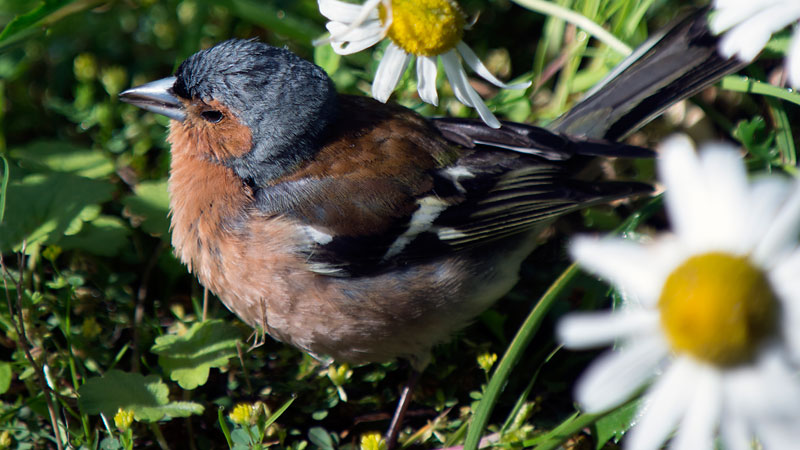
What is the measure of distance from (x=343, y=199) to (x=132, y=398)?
3.18 feet

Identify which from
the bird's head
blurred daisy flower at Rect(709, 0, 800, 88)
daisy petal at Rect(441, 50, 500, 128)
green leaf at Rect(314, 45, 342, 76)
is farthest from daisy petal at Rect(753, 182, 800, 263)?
green leaf at Rect(314, 45, 342, 76)

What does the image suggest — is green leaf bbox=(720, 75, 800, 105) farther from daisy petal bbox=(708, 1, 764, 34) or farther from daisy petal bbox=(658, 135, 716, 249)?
daisy petal bbox=(658, 135, 716, 249)

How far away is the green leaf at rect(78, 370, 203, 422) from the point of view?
246 centimetres

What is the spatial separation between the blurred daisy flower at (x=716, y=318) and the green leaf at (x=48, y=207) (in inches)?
88.7

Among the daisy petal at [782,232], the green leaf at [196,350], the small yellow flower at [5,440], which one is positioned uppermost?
the daisy petal at [782,232]

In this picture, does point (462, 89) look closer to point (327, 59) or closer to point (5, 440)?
point (327, 59)

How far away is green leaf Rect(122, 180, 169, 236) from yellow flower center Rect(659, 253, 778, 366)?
95.5 inches

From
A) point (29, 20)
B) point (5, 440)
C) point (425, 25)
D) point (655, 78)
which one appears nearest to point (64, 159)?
point (29, 20)

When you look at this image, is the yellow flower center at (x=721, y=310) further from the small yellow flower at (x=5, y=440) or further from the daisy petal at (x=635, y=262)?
the small yellow flower at (x=5, y=440)

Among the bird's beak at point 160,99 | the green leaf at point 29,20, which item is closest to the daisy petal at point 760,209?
the bird's beak at point 160,99

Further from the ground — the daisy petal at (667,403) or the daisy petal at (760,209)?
the daisy petal at (760,209)

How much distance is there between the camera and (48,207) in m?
2.96

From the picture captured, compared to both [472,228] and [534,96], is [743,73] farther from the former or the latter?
[472,228]

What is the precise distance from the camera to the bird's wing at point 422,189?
8.67 feet
